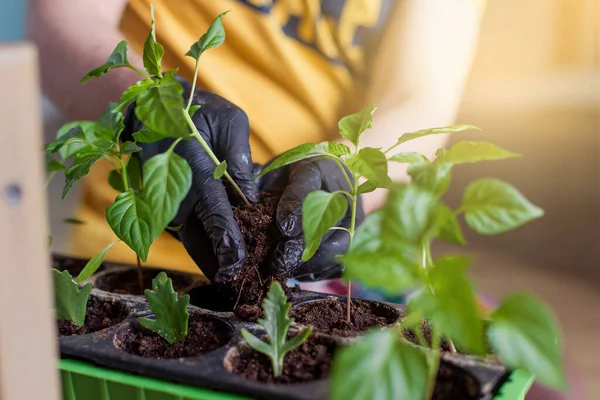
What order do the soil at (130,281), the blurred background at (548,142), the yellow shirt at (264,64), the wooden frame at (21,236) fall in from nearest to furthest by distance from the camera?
the wooden frame at (21,236)
the soil at (130,281)
the yellow shirt at (264,64)
the blurred background at (548,142)

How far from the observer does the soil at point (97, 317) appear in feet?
2.15

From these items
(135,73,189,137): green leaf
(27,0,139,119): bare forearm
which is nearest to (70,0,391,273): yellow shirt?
(27,0,139,119): bare forearm

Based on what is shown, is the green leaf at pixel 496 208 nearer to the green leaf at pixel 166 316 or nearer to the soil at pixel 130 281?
the green leaf at pixel 166 316

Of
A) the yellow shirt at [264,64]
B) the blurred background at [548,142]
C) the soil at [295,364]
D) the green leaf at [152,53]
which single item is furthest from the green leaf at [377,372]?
the blurred background at [548,142]

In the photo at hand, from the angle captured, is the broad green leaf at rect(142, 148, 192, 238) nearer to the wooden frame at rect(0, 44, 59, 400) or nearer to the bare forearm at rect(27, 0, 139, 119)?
the wooden frame at rect(0, 44, 59, 400)

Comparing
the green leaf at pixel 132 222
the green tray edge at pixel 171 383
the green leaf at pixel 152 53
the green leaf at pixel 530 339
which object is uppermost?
the green leaf at pixel 152 53

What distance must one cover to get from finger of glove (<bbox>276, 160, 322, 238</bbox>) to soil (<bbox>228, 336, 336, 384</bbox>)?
0.13m

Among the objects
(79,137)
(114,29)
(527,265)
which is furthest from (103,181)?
(527,265)

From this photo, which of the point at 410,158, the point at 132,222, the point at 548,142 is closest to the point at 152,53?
the point at 132,222

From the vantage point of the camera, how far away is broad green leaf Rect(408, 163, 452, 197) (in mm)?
484

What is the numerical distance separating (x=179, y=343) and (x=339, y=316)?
0.55 ft

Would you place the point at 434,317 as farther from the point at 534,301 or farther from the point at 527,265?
the point at 527,265

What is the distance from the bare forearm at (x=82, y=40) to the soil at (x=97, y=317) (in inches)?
19.4

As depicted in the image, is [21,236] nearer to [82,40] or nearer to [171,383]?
[171,383]
